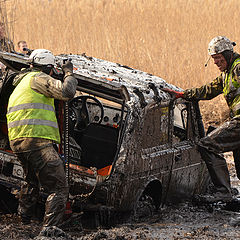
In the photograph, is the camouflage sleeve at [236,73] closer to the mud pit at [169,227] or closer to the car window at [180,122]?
the car window at [180,122]

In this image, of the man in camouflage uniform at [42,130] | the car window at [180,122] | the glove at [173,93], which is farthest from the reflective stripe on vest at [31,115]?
the car window at [180,122]

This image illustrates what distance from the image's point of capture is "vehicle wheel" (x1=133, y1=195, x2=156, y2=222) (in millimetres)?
6023

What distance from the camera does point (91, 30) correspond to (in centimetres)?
1741

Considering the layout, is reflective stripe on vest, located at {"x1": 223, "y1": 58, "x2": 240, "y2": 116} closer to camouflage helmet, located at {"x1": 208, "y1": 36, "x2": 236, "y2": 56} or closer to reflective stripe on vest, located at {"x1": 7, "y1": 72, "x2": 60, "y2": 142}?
camouflage helmet, located at {"x1": 208, "y1": 36, "x2": 236, "y2": 56}

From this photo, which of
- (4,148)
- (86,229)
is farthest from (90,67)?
(86,229)

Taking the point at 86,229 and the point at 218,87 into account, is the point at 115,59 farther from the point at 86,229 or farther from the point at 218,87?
the point at 86,229

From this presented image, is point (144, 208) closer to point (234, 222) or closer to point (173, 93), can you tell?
point (234, 222)

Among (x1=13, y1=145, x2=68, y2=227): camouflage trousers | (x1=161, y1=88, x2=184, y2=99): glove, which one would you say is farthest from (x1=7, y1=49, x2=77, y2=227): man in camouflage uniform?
(x1=161, y1=88, x2=184, y2=99): glove

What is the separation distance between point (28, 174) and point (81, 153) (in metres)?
1.24

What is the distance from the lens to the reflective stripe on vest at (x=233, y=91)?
6559mm

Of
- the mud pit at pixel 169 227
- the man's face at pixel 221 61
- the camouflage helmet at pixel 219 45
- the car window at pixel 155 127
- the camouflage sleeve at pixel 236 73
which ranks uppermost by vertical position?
the camouflage helmet at pixel 219 45

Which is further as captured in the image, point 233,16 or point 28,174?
point 233,16

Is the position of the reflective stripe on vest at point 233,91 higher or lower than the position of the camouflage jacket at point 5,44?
lower

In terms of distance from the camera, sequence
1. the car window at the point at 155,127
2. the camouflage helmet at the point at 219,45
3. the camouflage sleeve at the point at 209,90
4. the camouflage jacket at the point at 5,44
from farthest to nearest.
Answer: the camouflage jacket at the point at 5,44
the camouflage sleeve at the point at 209,90
the camouflage helmet at the point at 219,45
the car window at the point at 155,127
